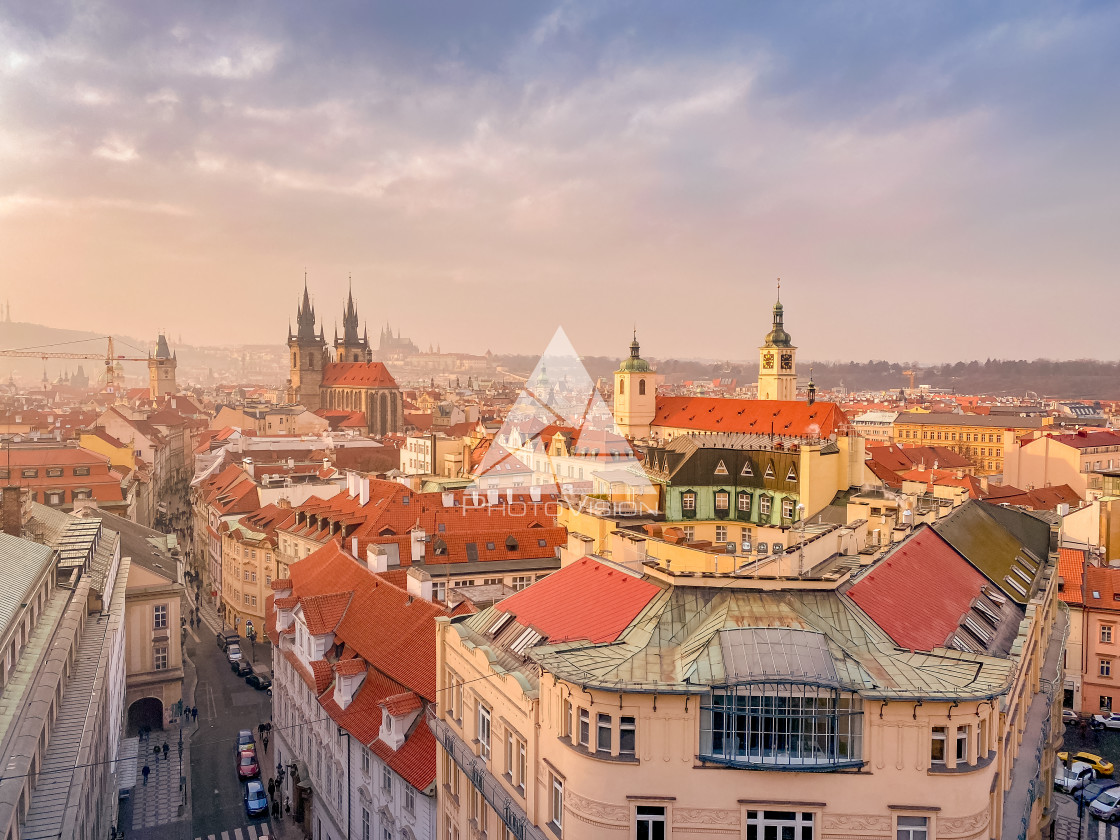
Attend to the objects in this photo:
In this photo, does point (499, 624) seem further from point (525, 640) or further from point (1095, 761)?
point (1095, 761)

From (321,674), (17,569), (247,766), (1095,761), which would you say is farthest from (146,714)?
(1095,761)

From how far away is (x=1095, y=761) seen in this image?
3803cm

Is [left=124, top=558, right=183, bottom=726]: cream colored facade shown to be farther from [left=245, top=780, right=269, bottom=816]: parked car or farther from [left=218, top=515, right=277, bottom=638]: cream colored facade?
[left=218, top=515, right=277, bottom=638]: cream colored facade

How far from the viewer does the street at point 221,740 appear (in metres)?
33.8

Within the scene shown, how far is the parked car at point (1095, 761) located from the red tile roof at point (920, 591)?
17310 mm

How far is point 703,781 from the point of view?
51.8 feet

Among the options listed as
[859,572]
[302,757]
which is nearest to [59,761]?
[302,757]

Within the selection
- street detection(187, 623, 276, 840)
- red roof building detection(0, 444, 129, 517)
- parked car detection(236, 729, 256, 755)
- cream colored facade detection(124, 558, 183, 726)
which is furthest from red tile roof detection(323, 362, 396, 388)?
parked car detection(236, 729, 256, 755)

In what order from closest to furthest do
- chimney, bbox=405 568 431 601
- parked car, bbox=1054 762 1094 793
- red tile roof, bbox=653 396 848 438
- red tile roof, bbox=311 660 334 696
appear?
red tile roof, bbox=311 660 334 696 → chimney, bbox=405 568 431 601 → parked car, bbox=1054 762 1094 793 → red tile roof, bbox=653 396 848 438

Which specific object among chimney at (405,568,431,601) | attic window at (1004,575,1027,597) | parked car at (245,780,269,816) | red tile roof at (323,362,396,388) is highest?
red tile roof at (323,362,396,388)

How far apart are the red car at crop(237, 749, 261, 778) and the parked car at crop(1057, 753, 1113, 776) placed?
112ft

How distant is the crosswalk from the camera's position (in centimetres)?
3247

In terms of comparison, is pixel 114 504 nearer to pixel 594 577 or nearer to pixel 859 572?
pixel 594 577

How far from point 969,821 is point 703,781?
4.69 m
